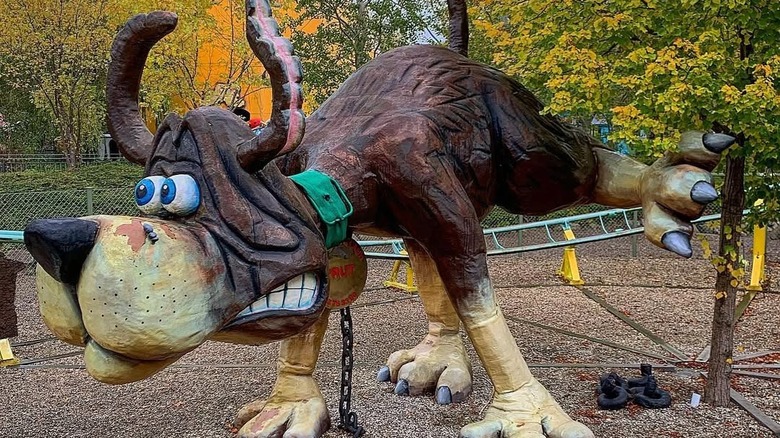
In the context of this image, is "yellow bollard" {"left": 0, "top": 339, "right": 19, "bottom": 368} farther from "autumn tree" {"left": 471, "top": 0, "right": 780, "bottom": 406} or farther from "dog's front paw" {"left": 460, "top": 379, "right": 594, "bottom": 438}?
"autumn tree" {"left": 471, "top": 0, "right": 780, "bottom": 406}

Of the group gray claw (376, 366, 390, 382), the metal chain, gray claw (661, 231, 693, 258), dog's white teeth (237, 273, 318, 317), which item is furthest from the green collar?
gray claw (376, 366, 390, 382)

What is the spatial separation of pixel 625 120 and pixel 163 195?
217cm

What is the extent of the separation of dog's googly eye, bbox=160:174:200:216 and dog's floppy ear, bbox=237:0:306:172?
7.8 inches

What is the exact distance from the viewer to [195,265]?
7.00ft

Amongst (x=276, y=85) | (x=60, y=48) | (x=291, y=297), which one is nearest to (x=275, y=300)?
(x=291, y=297)

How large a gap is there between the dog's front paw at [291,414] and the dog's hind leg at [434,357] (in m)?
0.80

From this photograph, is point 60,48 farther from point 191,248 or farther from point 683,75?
point 191,248

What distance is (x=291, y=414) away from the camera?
11.3 feet

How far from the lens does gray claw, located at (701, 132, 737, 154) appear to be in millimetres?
3279

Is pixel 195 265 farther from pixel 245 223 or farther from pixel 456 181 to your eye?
pixel 456 181

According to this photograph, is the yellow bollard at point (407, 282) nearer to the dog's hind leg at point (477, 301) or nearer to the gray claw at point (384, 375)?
the gray claw at point (384, 375)

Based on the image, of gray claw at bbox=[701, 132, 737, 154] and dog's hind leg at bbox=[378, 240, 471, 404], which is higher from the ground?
gray claw at bbox=[701, 132, 737, 154]

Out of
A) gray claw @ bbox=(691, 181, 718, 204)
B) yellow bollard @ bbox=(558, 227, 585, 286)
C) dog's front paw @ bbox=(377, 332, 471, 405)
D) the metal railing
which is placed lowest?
dog's front paw @ bbox=(377, 332, 471, 405)

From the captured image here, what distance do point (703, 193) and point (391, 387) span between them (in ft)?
6.90
